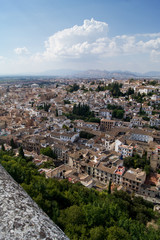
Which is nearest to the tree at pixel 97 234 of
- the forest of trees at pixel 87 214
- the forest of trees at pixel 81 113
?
the forest of trees at pixel 87 214

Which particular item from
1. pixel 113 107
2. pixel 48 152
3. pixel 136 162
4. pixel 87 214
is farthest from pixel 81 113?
pixel 87 214

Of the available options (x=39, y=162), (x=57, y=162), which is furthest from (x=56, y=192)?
(x=57, y=162)

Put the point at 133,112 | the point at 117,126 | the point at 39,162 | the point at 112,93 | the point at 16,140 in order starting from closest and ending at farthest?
1. the point at 39,162
2. the point at 16,140
3. the point at 117,126
4. the point at 133,112
5. the point at 112,93

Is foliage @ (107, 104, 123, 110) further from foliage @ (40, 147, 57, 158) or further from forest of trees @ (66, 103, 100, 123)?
foliage @ (40, 147, 57, 158)

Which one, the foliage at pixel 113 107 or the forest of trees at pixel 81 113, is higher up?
the foliage at pixel 113 107

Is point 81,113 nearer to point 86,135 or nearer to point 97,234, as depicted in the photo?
point 86,135

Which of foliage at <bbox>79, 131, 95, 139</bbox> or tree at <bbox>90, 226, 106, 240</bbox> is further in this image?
foliage at <bbox>79, 131, 95, 139</bbox>

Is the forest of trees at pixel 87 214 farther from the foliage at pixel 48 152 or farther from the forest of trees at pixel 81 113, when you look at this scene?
the forest of trees at pixel 81 113

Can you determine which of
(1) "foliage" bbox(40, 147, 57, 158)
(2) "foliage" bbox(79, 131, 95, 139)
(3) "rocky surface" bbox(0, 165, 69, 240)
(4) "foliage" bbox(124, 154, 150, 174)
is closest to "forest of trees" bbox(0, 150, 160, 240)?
(4) "foliage" bbox(124, 154, 150, 174)

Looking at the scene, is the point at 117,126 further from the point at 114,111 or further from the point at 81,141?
the point at 81,141
